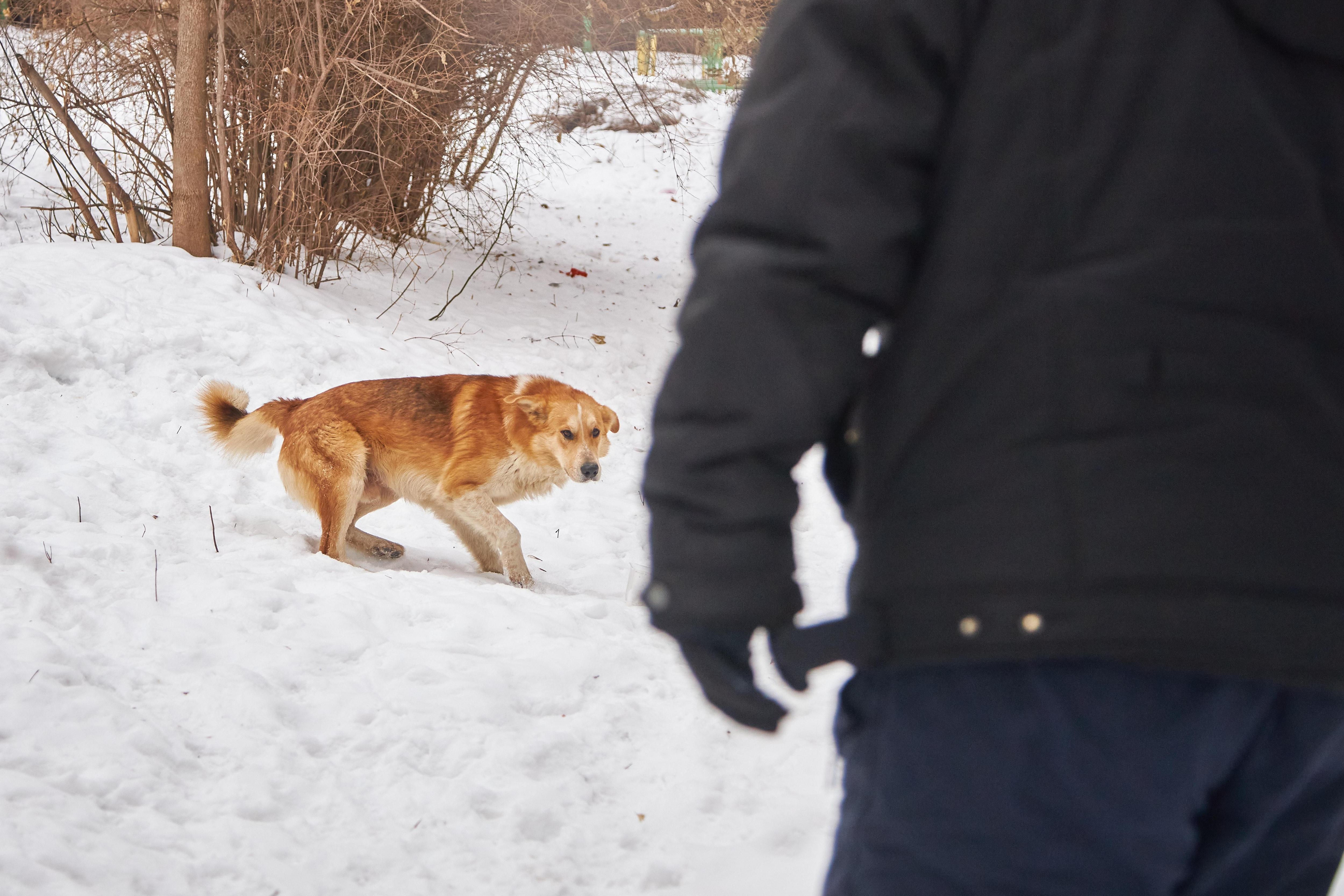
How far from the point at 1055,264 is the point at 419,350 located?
8364 millimetres

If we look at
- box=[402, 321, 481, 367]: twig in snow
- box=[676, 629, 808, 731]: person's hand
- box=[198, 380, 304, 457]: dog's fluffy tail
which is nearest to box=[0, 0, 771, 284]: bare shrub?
box=[402, 321, 481, 367]: twig in snow

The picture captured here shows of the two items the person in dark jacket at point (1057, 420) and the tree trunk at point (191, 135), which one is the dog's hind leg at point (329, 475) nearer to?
the person in dark jacket at point (1057, 420)

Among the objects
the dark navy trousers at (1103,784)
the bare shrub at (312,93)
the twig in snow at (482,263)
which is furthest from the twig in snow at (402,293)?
the dark navy trousers at (1103,784)

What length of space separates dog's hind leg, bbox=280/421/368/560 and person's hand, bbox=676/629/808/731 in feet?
14.9

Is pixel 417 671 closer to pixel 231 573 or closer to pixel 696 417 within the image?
pixel 231 573

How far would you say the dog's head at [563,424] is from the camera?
5.68 m

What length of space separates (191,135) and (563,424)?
5.74 m

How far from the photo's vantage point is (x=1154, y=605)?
98 cm

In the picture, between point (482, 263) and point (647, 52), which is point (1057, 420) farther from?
point (647, 52)

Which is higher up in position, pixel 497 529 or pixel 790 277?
pixel 790 277

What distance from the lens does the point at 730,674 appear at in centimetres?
111

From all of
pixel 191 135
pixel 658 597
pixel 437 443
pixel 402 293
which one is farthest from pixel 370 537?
pixel 191 135

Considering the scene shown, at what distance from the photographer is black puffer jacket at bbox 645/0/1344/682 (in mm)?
985

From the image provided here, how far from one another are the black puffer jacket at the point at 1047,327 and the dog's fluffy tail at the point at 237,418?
512cm
